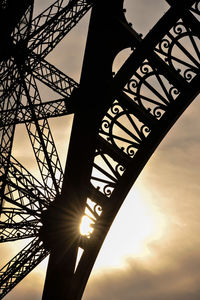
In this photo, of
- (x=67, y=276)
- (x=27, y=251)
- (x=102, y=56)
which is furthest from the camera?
(x=27, y=251)

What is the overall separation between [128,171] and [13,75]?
426 cm

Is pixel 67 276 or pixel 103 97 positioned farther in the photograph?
pixel 103 97

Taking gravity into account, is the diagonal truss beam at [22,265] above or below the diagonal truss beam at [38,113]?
below

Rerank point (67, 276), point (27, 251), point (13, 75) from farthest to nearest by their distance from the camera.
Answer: point (13, 75) → point (27, 251) → point (67, 276)

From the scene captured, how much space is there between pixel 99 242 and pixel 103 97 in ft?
8.58

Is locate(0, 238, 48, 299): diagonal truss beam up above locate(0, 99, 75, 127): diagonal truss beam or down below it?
below

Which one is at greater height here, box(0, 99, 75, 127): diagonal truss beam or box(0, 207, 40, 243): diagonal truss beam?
box(0, 99, 75, 127): diagonal truss beam

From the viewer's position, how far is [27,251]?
32.5 ft

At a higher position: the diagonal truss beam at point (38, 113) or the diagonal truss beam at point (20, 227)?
the diagonal truss beam at point (38, 113)

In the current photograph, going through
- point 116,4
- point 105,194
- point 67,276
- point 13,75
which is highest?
point 13,75

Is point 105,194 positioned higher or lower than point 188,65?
lower

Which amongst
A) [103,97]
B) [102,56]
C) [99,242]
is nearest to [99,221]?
[99,242]

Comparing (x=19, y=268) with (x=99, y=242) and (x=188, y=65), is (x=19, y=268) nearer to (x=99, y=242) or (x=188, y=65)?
(x=99, y=242)

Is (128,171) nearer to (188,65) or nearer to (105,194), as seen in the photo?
(105,194)
